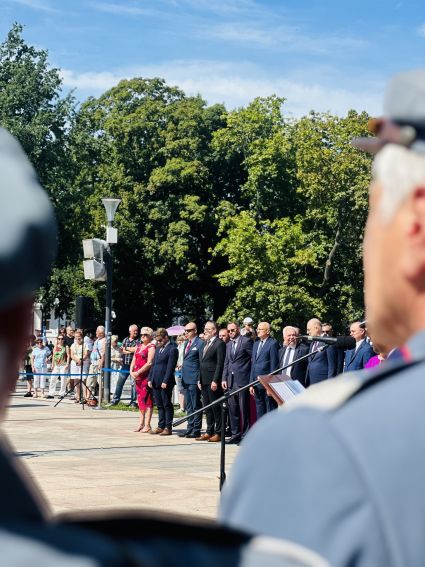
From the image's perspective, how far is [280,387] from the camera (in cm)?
855

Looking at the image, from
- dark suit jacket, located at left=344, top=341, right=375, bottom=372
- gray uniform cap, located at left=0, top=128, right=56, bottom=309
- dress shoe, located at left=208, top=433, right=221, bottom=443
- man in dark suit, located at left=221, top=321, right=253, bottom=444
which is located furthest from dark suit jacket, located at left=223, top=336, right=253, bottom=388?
gray uniform cap, located at left=0, top=128, right=56, bottom=309

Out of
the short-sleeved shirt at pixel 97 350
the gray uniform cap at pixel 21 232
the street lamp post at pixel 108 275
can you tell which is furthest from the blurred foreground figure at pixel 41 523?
the short-sleeved shirt at pixel 97 350

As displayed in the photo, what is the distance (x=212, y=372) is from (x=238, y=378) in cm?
69

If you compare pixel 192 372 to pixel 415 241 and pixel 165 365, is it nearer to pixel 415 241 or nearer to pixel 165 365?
pixel 165 365

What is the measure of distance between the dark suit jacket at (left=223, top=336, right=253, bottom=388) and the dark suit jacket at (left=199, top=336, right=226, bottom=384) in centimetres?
13

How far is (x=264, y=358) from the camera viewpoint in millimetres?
17062

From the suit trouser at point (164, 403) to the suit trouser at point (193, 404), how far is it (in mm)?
376

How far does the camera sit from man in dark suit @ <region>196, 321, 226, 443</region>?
1817 centimetres

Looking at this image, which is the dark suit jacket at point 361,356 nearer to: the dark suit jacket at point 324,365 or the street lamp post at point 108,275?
the dark suit jacket at point 324,365

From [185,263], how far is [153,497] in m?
42.9

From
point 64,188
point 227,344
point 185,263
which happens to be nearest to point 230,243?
point 185,263

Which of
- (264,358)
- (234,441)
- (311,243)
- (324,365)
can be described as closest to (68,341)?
(234,441)

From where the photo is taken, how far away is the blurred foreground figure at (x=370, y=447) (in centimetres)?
122

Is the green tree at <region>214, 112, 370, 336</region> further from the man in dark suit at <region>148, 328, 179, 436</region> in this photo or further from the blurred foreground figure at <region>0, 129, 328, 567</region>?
the blurred foreground figure at <region>0, 129, 328, 567</region>
